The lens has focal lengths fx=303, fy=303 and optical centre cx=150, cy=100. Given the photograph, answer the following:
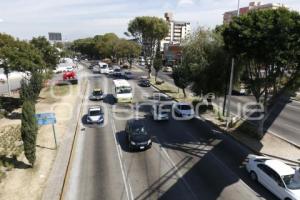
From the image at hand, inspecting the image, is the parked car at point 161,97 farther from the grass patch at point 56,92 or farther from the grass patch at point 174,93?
the grass patch at point 56,92

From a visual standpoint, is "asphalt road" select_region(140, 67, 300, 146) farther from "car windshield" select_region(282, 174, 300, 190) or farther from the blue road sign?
the blue road sign

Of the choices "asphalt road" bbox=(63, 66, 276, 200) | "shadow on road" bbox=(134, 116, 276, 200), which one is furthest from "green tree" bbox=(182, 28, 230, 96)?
"asphalt road" bbox=(63, 66, 276, 200)

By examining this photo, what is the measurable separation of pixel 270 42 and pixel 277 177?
10264 millimetres

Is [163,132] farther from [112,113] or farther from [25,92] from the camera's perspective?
[25,92]

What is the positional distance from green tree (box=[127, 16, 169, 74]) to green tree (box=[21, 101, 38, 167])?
48035 millimetres

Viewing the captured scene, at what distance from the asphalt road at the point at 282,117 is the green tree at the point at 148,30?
27.4m

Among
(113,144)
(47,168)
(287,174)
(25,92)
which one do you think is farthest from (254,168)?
(25,92)

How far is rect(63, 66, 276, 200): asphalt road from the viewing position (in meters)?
18.5

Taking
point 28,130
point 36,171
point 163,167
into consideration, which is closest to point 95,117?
point 36,171

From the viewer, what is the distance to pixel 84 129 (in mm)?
30984

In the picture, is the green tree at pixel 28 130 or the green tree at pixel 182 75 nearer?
the green tree at pixel 28 130

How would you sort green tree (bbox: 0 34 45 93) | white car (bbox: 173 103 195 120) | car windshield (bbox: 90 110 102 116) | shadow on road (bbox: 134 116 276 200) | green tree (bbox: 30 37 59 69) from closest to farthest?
shadow on road (bbox: 134 116 276 200) → car windshield (bbox: 90 110 102 116) → white car (bbox: 173 103 195 120) → green tree (bbox: 0 34 45 93) → green tree (bbox: 30 37 59 69)

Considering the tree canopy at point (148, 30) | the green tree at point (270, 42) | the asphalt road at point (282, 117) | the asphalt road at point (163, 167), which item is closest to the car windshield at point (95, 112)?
the asphalt road at point (163, 167)

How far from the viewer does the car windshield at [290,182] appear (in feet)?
55.8
